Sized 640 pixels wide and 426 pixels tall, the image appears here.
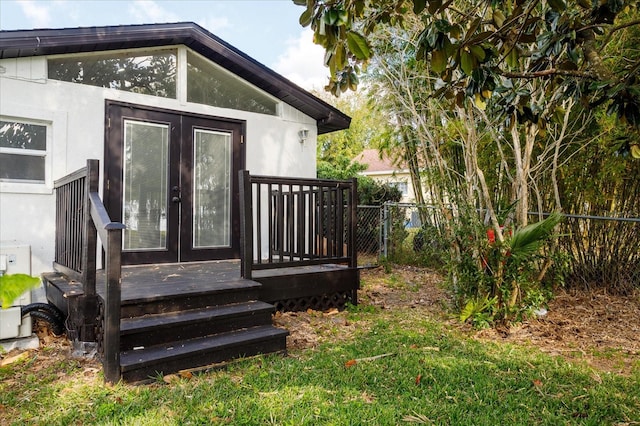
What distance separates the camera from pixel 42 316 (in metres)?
3.81

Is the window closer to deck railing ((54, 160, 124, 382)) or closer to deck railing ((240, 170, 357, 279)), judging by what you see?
deck railing ((54, 160, 124, 382))

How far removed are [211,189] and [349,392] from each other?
12.4ft

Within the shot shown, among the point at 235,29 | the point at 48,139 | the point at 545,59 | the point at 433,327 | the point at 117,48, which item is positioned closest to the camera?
the point at 545,59

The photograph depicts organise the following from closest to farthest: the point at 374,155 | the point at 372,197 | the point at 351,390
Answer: the point at 351,390
the point at 372,197
the point at 374,155

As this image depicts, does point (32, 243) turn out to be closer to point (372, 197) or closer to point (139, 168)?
point (139, 168)

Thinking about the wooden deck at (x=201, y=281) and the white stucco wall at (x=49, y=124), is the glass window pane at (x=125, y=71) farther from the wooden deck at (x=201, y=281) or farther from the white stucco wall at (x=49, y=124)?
the wooden deck at (x=201, y=281)

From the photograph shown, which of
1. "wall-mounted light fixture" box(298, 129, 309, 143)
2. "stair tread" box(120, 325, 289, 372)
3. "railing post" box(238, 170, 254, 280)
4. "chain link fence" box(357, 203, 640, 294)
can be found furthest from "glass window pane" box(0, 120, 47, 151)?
"chain link fence" box(357, 203, 640, 294)

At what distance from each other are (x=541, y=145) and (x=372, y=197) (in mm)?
5809

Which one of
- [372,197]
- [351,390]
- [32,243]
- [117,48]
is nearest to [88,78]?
[117,48]

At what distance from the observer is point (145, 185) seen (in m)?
5.29

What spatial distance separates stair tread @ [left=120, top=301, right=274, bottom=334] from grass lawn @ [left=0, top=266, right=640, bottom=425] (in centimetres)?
39

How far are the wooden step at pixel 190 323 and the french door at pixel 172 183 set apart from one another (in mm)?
2114

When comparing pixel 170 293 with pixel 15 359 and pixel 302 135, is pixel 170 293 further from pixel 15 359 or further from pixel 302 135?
pixel 302 135

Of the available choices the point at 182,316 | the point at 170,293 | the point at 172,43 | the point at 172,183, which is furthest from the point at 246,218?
the point at 172,43
